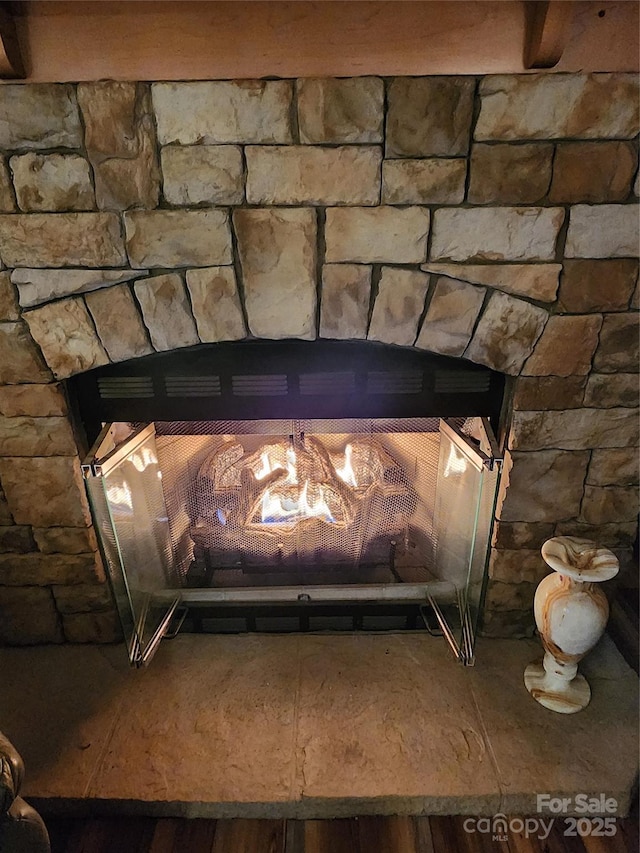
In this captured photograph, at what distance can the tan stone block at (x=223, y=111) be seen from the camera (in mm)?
1169

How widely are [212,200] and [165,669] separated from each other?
55.1 inches

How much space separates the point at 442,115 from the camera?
119 centimetres

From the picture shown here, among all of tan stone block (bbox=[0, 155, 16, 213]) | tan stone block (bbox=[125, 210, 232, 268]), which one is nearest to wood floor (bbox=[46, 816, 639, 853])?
tan stone block (bbox=[125, 210, 232, 268])

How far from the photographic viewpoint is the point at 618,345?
1426 mm

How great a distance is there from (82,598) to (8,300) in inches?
36.8

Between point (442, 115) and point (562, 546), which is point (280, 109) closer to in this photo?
point (442, 115)

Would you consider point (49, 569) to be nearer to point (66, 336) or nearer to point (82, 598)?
point (82, 598)

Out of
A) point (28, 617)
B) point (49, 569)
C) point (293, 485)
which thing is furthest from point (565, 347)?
point (28, 617)

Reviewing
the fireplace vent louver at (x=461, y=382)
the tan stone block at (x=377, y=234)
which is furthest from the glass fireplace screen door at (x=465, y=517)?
the tan stone block at (x=377, y=234)

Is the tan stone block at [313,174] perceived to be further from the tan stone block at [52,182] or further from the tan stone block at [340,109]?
the tan stone block at [52,182]

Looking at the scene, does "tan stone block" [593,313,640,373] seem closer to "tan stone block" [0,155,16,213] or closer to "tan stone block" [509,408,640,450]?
"tan stone block" [509,408,640,450]

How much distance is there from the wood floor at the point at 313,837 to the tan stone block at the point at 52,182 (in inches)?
60.8

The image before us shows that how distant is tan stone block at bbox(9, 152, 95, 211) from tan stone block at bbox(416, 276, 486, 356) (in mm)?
846

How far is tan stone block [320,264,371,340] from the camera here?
1.33 metres
